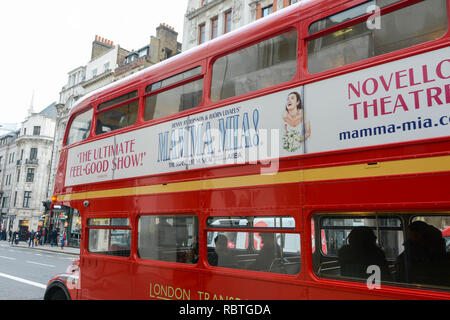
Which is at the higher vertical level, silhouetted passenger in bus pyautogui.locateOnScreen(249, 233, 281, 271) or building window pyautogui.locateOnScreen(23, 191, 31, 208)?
building window pyautogui.locateOnScreen(23, 191, 31, 208)

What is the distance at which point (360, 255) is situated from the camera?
9.86ft

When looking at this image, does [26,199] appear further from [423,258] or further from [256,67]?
[423,258]

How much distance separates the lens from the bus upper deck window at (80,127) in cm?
610

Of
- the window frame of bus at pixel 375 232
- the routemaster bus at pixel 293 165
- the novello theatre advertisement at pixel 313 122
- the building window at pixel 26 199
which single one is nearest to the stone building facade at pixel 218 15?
the routemaster bus at pixel 293 165

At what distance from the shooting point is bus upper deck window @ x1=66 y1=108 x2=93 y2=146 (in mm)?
6098

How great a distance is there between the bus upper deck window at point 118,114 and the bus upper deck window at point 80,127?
1.03 ft

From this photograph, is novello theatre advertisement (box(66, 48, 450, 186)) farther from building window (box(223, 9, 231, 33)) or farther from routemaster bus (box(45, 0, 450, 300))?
building window (box(223, 9, 231, 33))

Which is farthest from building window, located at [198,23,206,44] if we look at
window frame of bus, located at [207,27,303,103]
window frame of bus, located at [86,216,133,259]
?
window frame of bus, located at [207,27,303,103]

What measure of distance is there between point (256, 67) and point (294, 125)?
0.93 metres

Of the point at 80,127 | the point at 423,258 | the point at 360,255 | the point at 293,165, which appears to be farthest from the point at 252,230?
the point at 80,127

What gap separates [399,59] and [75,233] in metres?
34.6

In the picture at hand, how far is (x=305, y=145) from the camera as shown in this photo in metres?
3.34

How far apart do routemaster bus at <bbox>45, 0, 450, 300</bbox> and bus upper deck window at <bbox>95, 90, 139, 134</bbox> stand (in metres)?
0.06

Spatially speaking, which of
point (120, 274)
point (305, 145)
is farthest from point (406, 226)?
point (120, 274)
